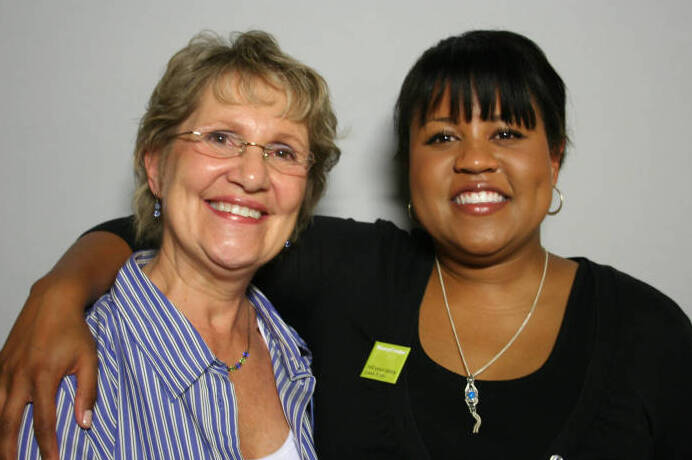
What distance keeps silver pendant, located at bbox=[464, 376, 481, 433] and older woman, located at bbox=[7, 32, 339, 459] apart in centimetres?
49

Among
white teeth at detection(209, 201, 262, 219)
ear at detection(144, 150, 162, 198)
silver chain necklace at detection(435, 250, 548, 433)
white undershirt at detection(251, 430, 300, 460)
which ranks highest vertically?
ear at detection(144, 150, 162, 198)

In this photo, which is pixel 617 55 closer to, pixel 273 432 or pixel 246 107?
pixel 246 107

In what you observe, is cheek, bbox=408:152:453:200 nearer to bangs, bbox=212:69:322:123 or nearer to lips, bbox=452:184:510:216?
lips, bbox=452:184:510:216

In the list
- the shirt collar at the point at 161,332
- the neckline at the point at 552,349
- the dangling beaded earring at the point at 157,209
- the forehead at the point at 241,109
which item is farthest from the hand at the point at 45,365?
the neckline at the point at 552,349

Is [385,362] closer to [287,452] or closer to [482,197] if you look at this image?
[287,452]

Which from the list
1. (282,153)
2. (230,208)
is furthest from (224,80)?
(230,208)

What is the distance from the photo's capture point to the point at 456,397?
1.67 meters

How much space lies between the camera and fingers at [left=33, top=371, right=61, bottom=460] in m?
1.31

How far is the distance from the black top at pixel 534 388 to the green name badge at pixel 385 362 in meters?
0.02

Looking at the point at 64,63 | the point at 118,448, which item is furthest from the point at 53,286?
the point at 64,63

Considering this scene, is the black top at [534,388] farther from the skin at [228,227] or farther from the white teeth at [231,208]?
the white teeth at [231,208]

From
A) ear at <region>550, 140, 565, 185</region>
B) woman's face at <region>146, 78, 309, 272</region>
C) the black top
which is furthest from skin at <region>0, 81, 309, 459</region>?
ear at <region>550, 140, 565, 185</region>

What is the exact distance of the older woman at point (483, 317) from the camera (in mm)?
1588

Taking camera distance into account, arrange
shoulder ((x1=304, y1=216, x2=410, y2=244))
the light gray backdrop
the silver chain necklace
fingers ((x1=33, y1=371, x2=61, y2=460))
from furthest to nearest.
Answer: the light gray backdrop → shoulder ((x1=304, y1=216, x2=410, y2=244)) → the silver chain necklace → fingers ((x1=33, y1=371, x2=61, y2=460))
